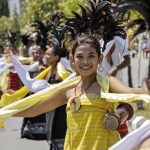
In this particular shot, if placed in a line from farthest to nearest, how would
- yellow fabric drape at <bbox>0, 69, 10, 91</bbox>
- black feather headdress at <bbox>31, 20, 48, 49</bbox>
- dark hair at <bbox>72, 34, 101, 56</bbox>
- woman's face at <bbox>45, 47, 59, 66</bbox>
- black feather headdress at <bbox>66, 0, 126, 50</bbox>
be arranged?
yellow fabric drape at <bbox>0, 69, 10, 91</bbox> → black feather headdress at <bbox>31, 20, 48, 49</bbox> → woman's face at <bbox>45, 47, 59, 66</bbox> → black feather headdress at <bbox>66, 0, 126, 50</bbox> → dark hair at <bbox>72, 34, 101, 56</bbox>

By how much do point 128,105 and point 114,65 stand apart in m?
2.48

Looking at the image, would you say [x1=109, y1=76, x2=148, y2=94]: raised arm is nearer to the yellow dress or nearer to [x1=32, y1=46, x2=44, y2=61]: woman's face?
the yellow dress

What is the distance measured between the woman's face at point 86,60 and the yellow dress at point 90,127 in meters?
0.17

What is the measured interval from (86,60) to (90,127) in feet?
1.50

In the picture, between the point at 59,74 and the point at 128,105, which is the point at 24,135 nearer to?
the point at 59,74

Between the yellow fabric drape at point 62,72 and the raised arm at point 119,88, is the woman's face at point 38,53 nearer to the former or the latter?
the yellow fabric drape at point 62,72

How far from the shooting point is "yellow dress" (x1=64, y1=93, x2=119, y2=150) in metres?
3.95

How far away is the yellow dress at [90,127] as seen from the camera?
395cm

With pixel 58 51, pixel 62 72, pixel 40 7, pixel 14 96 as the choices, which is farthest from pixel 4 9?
pixel 14 96

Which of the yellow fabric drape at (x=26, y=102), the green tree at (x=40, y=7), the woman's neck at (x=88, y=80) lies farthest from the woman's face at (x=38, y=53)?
the green tree at (x=40, y=7)

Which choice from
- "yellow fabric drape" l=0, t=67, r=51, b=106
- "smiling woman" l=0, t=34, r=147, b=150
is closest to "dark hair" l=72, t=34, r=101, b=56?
"smiling woman" l=0, t=34, r=147, b=150

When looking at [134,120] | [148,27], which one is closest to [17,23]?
[134,120]

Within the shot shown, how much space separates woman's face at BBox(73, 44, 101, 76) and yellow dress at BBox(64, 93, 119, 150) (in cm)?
Result: 17

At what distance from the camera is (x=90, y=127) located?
395 cm
